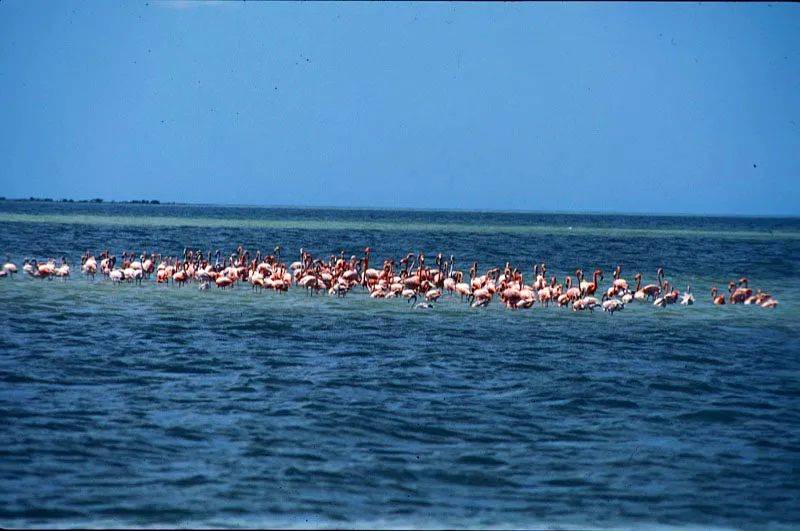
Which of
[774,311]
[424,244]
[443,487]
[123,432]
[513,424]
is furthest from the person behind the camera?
[424,244]

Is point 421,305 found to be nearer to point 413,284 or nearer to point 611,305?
point 413,284

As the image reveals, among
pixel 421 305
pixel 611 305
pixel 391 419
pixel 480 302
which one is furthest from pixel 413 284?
pixel 391 419

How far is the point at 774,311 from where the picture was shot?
982 inches

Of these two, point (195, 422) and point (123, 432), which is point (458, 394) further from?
point (123, 432)

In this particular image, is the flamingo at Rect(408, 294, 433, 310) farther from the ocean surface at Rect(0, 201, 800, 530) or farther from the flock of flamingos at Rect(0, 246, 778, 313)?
the ocean surface at Rect(0, 201, 800, 530)

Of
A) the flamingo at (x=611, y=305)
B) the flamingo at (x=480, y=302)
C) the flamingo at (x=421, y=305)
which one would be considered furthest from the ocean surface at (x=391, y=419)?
the flamingo at (x=480, y=302)

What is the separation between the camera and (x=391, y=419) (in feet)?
38.3

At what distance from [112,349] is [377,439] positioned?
667 centimetres

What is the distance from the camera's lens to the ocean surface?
28.6 ft

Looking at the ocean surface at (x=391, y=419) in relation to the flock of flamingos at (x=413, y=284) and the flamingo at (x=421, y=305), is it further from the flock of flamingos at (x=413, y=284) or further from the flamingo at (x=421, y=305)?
the flock of flamingos at (x=413, y=284)

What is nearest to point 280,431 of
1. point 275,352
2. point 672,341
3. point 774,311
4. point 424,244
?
point 275,352

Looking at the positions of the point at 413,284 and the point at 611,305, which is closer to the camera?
the point at 611,305

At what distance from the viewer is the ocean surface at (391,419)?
8727mm

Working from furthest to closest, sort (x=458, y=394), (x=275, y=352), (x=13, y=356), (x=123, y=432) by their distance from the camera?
(x=275, y=352)
(x=13, y=356)
(x=458, y=394)
(x=123, y=432)
